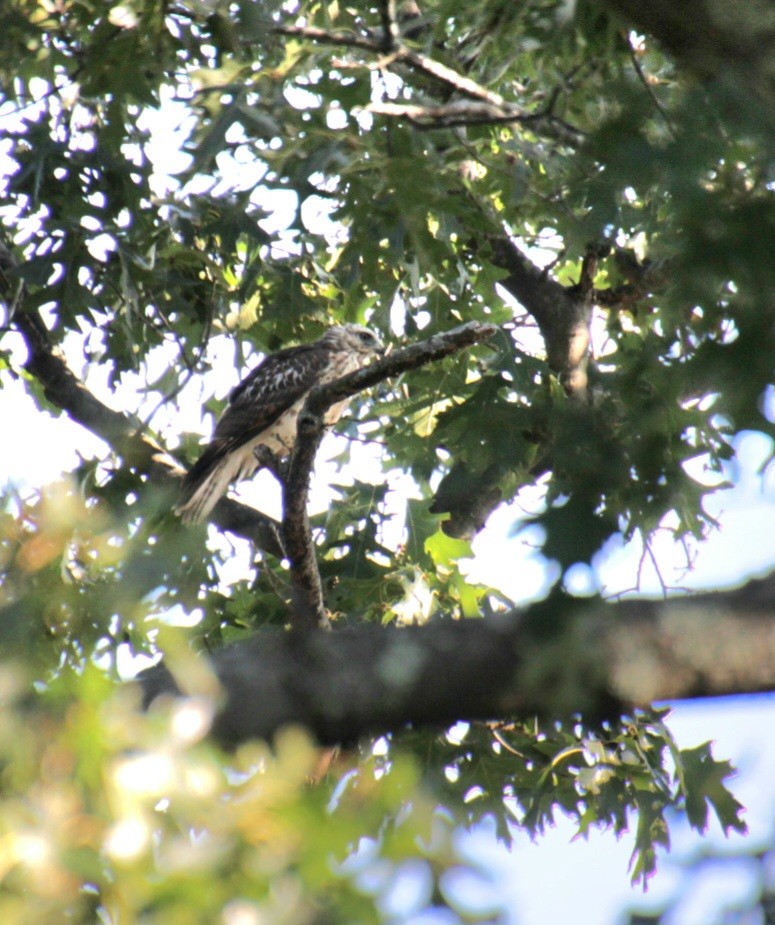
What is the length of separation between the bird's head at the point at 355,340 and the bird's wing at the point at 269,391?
0.32 ft

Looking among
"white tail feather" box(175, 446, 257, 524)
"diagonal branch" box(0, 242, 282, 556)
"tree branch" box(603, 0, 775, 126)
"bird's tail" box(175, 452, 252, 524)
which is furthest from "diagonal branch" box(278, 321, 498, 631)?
"tree branch" box(603, 0, 775, 126)

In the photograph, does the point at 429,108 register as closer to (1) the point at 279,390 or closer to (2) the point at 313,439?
(2) the point at 313,439

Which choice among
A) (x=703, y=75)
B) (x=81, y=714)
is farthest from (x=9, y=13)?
(x=81, y=714)

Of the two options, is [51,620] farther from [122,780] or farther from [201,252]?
[201,252]

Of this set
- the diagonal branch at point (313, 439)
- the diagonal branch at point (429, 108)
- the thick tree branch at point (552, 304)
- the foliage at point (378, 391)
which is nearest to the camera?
the foliage at point (378, 391)

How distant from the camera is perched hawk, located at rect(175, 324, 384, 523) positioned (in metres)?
8.43

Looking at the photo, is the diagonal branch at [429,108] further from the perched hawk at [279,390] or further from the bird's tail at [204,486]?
the perched hawk at [279,390]

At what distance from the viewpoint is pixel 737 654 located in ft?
5.90

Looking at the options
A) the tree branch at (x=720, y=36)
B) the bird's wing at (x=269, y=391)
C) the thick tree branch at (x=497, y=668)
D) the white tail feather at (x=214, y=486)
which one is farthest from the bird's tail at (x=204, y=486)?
the thick tree branch at (x=497, y=668)

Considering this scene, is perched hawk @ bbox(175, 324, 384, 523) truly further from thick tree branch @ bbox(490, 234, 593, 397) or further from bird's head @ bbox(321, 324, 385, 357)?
thick tree branch @ bbox(490, 234, 593, 397)

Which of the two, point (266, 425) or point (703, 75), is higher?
point (266, 425)

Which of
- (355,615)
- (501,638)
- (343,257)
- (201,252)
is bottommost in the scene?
(501,638)

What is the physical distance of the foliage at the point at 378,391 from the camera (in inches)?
56.0

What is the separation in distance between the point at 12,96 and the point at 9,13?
991mm
